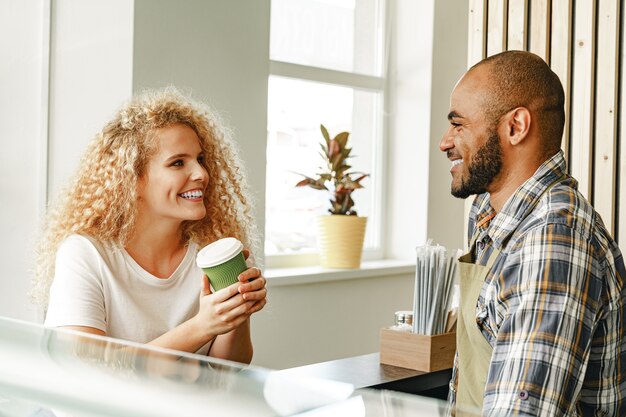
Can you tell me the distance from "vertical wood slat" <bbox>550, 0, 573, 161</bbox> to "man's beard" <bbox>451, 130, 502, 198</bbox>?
5.02 ft

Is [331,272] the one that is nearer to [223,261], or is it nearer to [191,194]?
[191,194]

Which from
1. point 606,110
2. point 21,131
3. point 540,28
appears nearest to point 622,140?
point 606,110

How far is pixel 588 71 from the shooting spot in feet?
9.69

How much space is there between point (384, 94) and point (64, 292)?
3.40 meters

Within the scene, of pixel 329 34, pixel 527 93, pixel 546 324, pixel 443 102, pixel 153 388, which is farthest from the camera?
pixel 443 102

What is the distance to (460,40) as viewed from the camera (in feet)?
15.9

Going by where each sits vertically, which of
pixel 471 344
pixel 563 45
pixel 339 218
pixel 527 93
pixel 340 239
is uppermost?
pixel 563 45

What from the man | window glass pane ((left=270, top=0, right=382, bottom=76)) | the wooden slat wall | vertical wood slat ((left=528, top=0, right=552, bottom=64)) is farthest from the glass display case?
window glass pane ((left=270, top=0, right=382, bottom=76))

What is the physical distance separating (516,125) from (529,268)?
38cm

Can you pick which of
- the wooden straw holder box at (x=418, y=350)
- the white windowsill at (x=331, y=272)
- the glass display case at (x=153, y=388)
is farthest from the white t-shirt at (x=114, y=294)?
the white windowsill at (x=331, y=272)

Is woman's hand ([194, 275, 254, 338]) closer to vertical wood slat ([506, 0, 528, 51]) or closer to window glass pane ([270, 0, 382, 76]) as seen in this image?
vertical wood slat ([506, 0, 528, 51])

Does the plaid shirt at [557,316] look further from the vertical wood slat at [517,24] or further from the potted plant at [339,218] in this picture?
the potted plant at [339,218]

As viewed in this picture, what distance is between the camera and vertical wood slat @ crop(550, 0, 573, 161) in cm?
301

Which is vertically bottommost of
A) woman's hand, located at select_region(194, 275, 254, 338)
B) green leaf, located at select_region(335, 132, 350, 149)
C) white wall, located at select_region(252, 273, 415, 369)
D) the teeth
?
white wall, located at select_region(252, 273, 415, 369)
